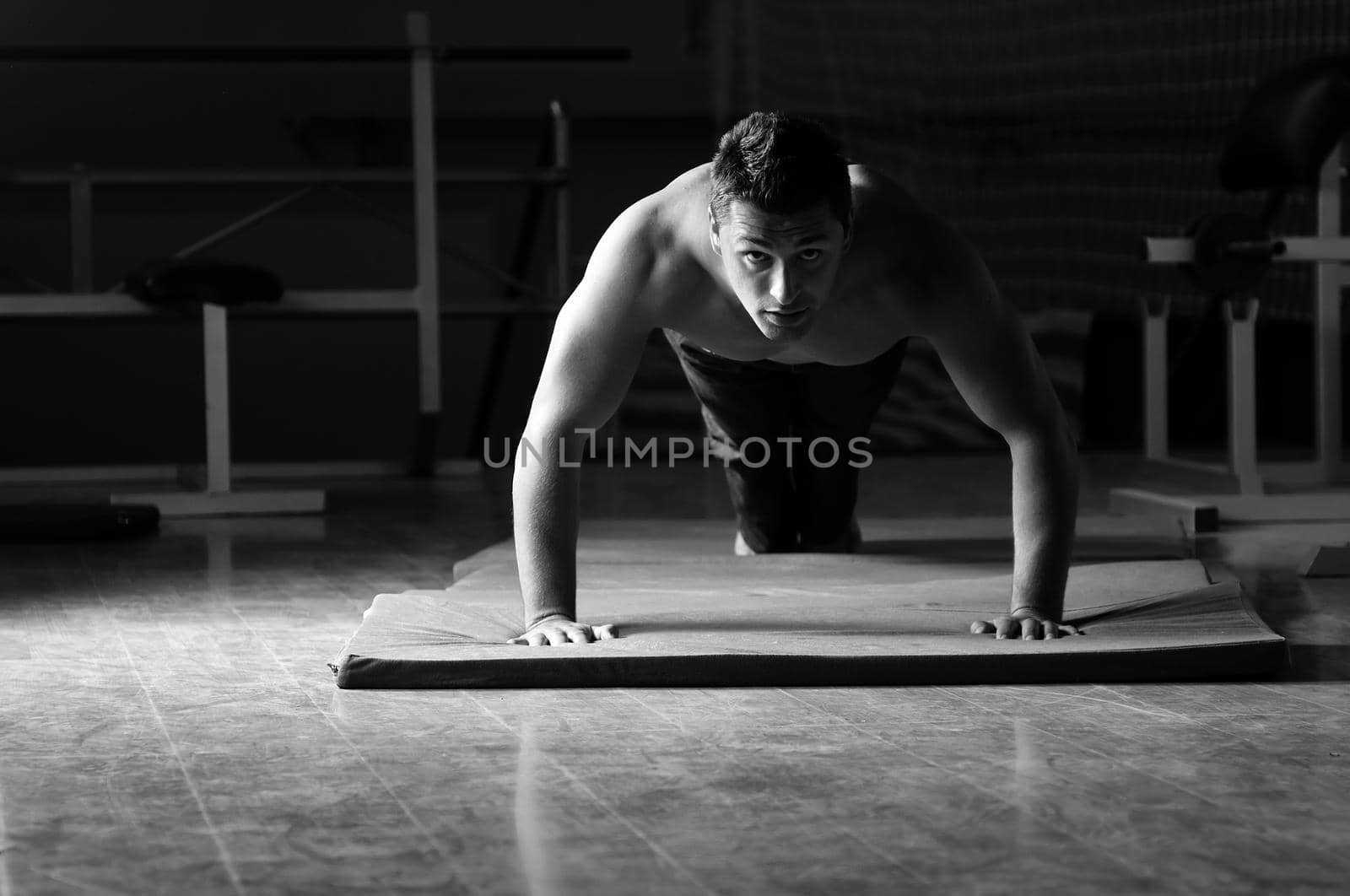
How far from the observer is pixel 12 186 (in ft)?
20.4

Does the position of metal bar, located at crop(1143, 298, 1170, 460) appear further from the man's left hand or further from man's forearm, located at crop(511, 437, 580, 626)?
man's forearm, located at crop(511, 437, 580, 626)

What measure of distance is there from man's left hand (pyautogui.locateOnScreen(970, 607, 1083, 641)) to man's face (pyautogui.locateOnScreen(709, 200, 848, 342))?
457mm

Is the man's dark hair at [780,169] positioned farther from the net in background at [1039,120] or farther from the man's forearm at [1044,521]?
the net in background at [1039,120]

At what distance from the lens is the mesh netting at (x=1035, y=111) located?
20.4 ft

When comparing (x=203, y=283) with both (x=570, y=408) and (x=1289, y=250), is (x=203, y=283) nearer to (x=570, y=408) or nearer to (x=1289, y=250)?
(x=570, y=408)

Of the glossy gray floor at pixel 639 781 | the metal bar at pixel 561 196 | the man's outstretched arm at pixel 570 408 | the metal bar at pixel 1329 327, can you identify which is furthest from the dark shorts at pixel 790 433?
the metal bar at pixel 561 196

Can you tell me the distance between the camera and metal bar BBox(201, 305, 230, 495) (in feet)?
13.7

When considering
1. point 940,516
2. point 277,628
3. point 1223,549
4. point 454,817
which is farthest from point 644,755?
point 940,516

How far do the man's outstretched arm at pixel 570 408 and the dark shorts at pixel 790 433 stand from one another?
47 cm

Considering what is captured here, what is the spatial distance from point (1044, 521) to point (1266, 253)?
6.97ft

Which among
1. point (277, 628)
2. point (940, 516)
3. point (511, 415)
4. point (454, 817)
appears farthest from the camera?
point (511, 415)

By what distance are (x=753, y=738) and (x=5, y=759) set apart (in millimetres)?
720

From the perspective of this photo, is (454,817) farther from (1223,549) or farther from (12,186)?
(12,186)

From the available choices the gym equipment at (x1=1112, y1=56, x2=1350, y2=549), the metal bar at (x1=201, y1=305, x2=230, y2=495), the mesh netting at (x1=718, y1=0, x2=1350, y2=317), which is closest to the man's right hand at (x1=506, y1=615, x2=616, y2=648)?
the gym equipment at (x1=1112, y1=56, x2=1350, y2=549)
